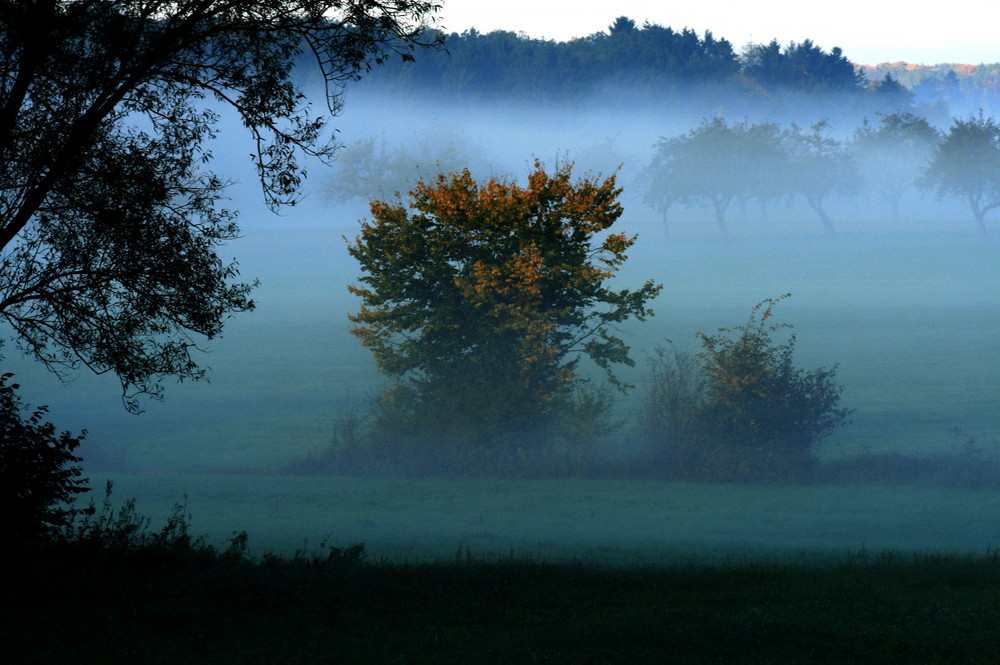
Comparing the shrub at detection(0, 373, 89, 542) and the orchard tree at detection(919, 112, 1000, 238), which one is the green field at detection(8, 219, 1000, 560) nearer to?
the shrub at detection(0, 373, 89, 542)

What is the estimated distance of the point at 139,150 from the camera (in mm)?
15047

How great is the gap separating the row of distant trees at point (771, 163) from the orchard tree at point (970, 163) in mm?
108

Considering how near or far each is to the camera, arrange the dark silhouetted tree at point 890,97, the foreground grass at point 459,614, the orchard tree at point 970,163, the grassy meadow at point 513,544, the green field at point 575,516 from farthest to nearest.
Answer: the dark silhouetted tree at point 890,97, the orchard tree at point 970,163, the green field at point 575,516, the grassy meadow at point 513,544, the foreground grass at point 459,614

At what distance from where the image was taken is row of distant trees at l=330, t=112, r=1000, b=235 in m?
105

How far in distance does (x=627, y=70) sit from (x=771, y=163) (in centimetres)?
6365

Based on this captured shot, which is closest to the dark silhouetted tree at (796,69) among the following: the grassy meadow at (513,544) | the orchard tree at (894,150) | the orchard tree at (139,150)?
the orchard tree at (894,150)

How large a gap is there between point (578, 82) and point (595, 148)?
44.1m

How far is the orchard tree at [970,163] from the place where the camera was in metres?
109

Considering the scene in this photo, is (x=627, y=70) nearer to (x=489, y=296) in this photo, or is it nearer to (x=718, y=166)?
(x=718, y=166)

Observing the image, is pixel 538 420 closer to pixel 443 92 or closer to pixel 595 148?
pixel 595 148

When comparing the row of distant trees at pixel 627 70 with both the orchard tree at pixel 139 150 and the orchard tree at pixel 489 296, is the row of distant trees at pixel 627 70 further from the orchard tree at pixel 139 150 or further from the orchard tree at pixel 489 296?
the orchard tree at pixel 139 150

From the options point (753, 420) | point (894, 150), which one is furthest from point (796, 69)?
point (753, 420)

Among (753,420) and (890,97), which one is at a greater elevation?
(890,97)

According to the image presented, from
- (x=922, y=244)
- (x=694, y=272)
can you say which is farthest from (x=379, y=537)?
(x=922, y=244)
